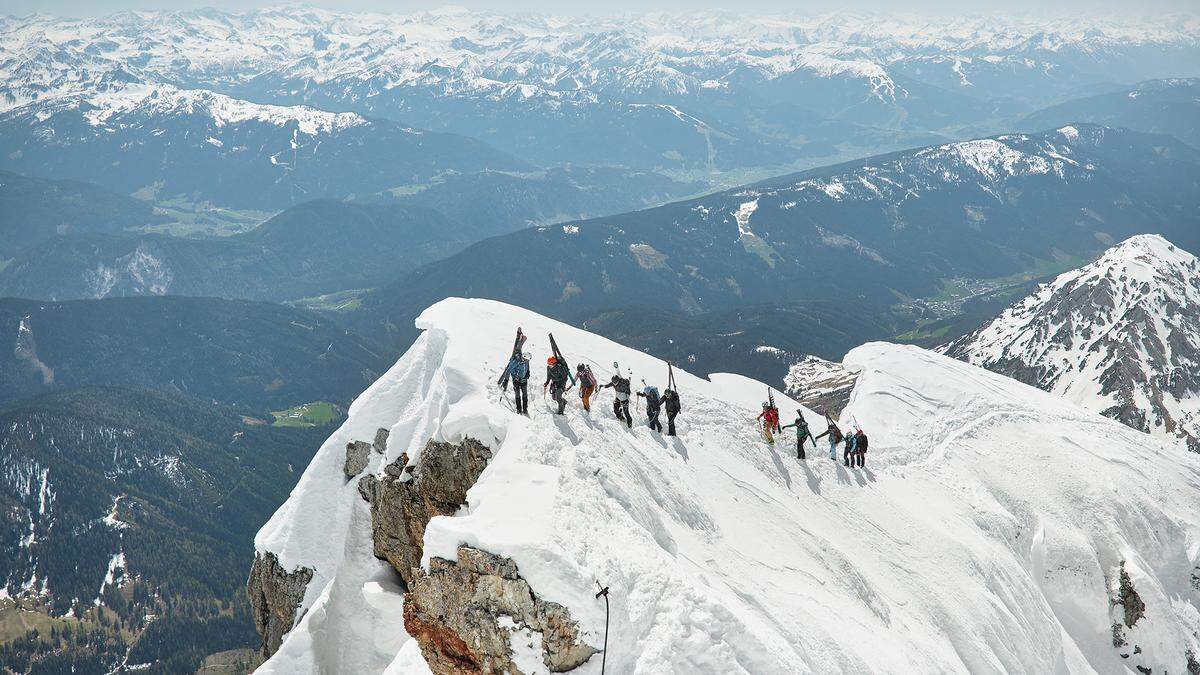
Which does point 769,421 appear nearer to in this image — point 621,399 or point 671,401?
point 671,401

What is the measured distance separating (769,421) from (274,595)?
95.0 feet

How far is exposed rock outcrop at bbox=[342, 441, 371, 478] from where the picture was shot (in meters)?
41.8

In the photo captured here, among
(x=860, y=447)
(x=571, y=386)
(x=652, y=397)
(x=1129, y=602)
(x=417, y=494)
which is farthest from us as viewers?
(x=1129, y=602)

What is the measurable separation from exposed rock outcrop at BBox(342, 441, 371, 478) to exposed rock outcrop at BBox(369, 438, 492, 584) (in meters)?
1.85

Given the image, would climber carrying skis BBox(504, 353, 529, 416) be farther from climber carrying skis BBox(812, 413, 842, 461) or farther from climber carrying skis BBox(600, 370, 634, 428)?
climber carrying skis BBox(812, 413, 842, 461)

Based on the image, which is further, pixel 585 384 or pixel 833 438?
pixel 833 438

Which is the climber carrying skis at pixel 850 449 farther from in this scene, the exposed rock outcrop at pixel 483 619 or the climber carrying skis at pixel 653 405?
the exposed rock outcrop at pixel 483 619

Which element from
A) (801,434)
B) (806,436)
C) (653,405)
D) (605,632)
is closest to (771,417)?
(801,434)

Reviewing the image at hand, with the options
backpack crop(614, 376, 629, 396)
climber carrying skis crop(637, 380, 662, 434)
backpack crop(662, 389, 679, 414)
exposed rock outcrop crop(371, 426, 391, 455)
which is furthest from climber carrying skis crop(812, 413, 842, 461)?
exposed rock outcrop crop(371, 426, 391, 455)

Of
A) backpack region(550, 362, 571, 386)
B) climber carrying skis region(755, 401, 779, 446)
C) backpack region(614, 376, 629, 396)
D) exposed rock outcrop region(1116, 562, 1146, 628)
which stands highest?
backpack region(550, 362, 571, 386)

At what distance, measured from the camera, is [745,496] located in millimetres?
39594

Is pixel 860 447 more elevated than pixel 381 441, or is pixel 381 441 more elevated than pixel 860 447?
pixel 381 441

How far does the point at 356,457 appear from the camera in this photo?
138 ft

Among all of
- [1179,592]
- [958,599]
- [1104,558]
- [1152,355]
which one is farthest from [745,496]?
[1152,355]
